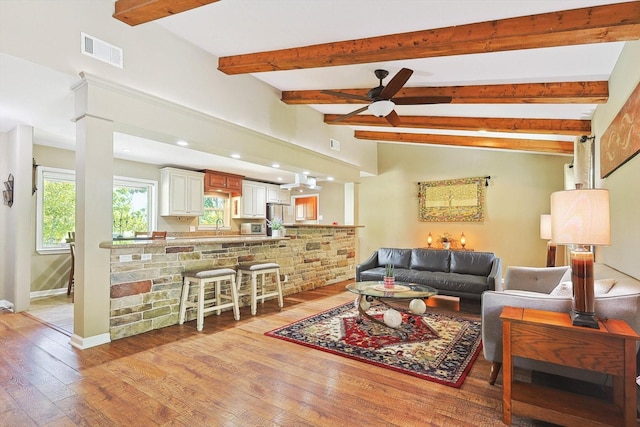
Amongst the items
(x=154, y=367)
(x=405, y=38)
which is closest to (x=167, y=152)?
(x=154, y=367)

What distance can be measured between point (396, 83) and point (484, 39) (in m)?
0.92

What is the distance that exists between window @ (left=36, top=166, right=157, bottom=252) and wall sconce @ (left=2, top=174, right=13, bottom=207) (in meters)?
0.83

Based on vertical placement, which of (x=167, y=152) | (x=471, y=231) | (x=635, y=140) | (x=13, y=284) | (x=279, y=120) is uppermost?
(x=279, y=120)

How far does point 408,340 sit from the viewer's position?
10.6ft

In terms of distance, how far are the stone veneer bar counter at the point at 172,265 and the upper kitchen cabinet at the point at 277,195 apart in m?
3.58

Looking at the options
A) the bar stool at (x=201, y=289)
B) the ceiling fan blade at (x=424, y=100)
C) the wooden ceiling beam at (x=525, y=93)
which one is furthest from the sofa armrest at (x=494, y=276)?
the bar stool at (x=201, y=289)

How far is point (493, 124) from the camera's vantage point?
16.0 feet

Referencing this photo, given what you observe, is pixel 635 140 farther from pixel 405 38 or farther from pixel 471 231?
pixel 471 231

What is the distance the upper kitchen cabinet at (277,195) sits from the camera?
9328 millimetres

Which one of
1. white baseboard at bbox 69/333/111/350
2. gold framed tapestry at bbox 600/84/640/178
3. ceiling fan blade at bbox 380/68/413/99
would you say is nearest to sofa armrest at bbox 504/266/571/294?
gold framed tapestry at bbox 600/84/640/178

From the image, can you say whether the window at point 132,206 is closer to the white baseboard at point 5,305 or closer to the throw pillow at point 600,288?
the white baseboard at point 5,305

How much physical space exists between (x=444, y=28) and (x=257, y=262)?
146 inches

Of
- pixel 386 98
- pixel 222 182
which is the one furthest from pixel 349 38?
pixel 222 182

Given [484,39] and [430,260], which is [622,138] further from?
[430,260]
